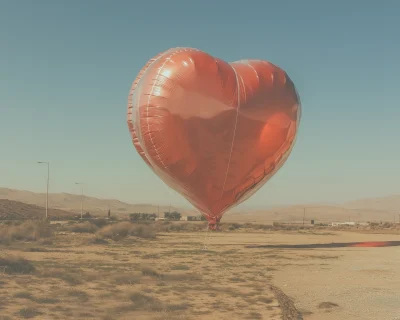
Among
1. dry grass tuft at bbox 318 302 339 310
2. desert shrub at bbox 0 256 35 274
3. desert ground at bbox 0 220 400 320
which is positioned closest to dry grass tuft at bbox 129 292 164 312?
desert ground at bbox 0 220 400 320

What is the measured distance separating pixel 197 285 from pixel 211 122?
21.7 ft

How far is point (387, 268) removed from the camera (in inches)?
993

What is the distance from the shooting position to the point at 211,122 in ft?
58.7

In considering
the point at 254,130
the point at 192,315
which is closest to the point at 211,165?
the point at 254,130

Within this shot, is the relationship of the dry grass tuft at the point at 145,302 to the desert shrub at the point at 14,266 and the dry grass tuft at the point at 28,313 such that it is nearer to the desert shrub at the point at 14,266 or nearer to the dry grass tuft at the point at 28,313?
the dry grass tuft at the point at 28,313

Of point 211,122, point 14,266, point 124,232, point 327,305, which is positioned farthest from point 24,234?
point 327,305

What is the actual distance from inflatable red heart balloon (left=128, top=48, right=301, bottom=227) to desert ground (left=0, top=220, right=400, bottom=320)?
3.86 metres

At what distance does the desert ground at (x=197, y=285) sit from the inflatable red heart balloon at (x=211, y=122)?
12.7 feet

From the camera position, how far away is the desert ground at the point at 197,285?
14203 millimetres

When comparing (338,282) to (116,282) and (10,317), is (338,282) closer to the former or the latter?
(116,282)

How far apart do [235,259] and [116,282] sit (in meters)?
11.0

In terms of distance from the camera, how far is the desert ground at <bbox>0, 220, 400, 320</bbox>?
14.2 metres

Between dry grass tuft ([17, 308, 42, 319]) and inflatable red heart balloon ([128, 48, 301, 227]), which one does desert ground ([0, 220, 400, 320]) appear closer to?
dry grass tuft ([17, 308, 42, 319])

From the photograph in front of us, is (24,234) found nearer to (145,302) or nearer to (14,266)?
(14,266)
